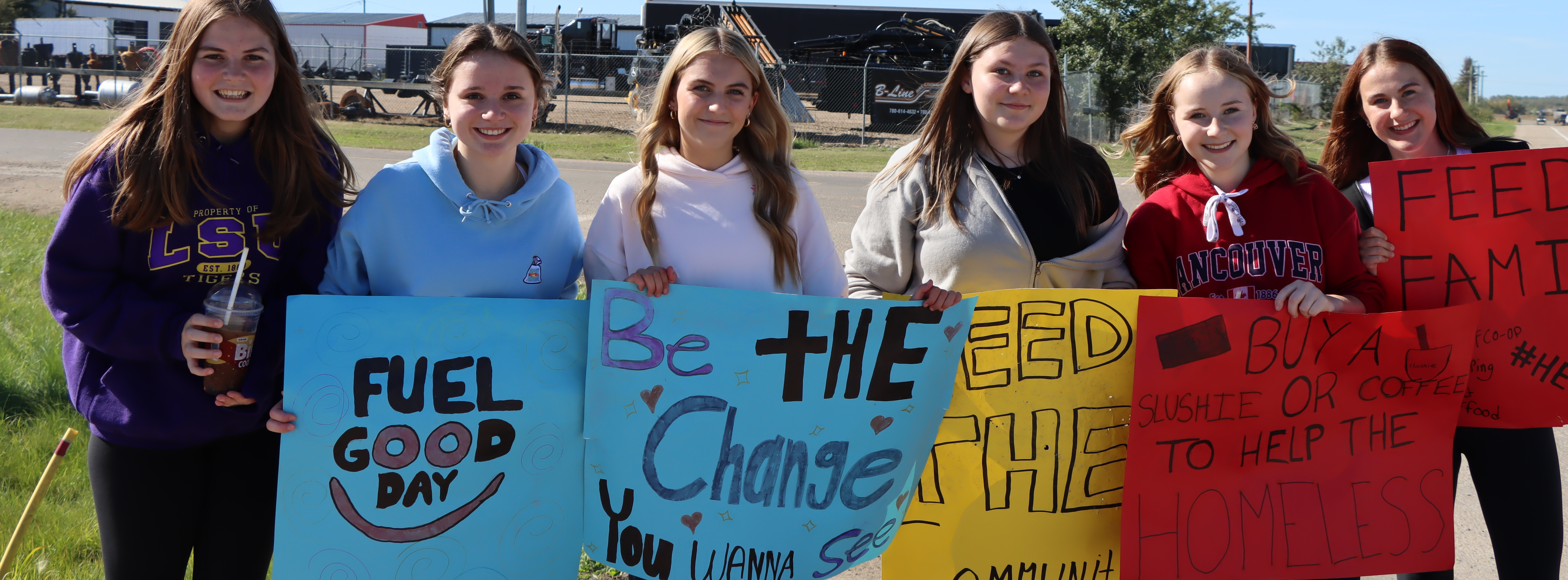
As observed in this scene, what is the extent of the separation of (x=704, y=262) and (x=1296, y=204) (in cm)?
173

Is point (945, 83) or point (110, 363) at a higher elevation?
point (945, 83)

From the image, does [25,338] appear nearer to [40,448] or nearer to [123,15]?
[40,448]

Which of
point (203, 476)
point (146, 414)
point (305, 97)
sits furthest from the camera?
point (305, 97)

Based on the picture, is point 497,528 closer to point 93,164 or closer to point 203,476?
point 203,476

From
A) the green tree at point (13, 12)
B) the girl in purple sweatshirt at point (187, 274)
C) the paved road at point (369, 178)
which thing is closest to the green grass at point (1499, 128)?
the paved road at point (369, 178)

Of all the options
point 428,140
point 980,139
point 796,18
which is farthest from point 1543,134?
point 980,139

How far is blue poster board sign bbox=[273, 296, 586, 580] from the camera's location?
2510 mm

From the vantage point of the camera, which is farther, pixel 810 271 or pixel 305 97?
pixel 810 271

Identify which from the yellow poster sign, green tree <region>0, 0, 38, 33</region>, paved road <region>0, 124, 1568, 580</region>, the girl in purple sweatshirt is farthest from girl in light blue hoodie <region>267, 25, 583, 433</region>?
green tree <region>0, 0, 38, 33</region>

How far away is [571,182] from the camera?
505 inches

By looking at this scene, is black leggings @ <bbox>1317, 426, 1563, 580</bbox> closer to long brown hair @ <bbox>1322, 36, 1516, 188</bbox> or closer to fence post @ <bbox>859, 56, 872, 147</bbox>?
long brown hair @ <bbox>1322, 36, 1516, 188</bbox>

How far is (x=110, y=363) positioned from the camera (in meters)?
2.37

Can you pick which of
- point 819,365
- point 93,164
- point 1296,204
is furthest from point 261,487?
point 1296,204

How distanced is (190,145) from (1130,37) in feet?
85.2
